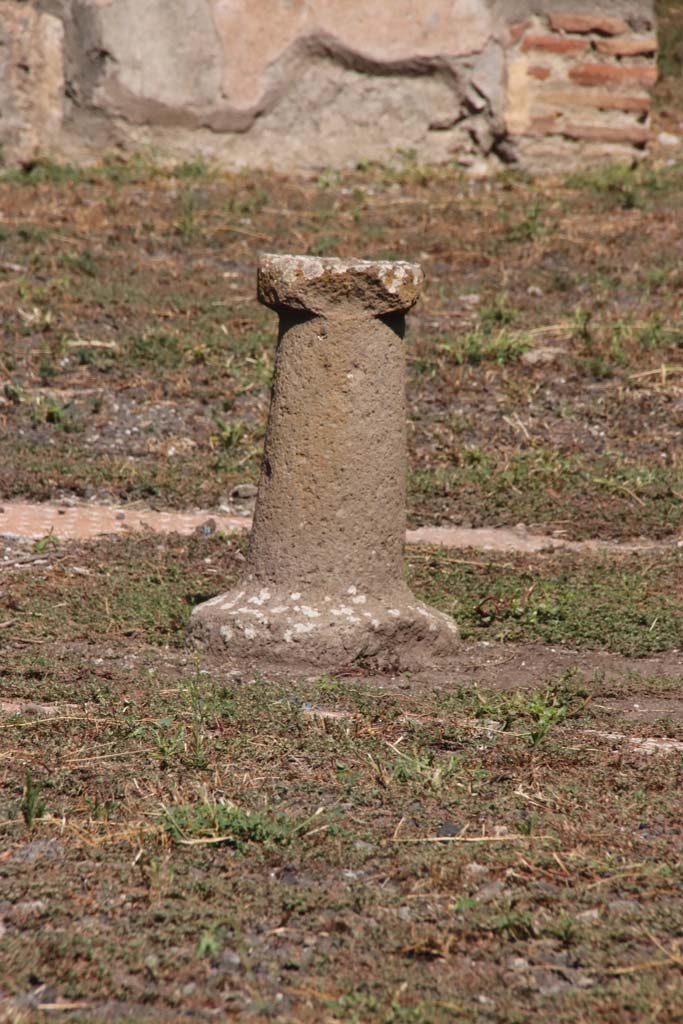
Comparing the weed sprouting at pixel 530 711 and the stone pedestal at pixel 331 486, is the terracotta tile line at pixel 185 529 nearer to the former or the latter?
the stone pedestal at pixel 331 486

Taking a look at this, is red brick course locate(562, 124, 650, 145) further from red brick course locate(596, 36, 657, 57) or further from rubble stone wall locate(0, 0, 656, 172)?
red brick course locate(596, 36, 657, 57)

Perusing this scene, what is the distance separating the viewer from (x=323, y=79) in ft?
36.1

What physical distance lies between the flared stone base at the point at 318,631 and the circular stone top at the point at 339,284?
2.98 feet

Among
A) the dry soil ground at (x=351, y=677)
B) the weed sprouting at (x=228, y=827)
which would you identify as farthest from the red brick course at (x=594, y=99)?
the weed sprouting at (x=228, y=827)

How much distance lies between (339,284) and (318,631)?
3.57 feet

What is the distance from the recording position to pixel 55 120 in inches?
428

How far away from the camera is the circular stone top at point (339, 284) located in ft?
15.5

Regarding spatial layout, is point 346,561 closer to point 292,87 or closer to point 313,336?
point 313,336

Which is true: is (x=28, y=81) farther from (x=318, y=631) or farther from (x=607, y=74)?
(x=318, y=631)

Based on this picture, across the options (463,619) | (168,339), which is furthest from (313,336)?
(168,339)

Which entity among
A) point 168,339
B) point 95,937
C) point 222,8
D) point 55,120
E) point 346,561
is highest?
point 222,8

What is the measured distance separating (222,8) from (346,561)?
6.93 m

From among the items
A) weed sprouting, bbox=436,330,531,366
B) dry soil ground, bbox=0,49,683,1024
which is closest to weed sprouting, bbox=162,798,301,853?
dry soil ground, bbox=0,49,683,1024

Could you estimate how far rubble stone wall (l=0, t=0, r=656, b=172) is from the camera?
35.0ft
